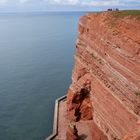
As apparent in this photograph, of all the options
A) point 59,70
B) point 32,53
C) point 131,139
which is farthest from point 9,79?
point 131,139

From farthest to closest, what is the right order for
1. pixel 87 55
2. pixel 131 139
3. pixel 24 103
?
pixel 24 103
pixel 87 55
pixel 131 139

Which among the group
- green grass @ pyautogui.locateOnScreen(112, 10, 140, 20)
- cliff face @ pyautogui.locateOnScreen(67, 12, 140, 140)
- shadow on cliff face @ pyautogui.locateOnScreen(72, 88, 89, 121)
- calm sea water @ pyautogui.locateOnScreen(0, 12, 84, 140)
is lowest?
calm sea water @ pyautogui.locateOnScreen(0, 12, 84, 140)

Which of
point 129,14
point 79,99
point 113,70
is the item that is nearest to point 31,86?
point 79,99

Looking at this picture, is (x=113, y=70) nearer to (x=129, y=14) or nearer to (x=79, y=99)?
(x=129, y=14)

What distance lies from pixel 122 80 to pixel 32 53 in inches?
3563

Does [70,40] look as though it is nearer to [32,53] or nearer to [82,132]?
[32,53]

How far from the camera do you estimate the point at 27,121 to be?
54906mm

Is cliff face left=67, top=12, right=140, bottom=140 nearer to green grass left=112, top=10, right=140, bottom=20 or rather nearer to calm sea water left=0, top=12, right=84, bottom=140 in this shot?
green grass left=112, top=10, right=140, bottom=20

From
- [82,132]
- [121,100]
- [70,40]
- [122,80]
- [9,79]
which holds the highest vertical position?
[122,80]

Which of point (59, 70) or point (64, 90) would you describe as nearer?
point (64, 90)

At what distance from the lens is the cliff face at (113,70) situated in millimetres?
30344

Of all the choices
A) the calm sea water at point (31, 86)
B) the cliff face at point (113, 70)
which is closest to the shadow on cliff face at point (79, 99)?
the cliff face at point (113, 70)

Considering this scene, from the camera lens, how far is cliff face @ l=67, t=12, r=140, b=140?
99.6 feet

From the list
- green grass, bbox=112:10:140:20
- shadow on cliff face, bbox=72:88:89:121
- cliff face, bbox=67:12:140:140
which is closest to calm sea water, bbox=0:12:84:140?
shadow on cliff face, bbox=72:88:89:121
